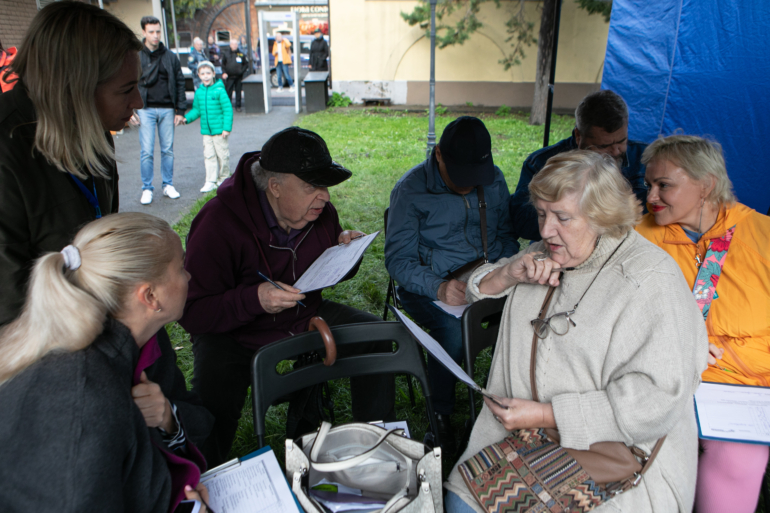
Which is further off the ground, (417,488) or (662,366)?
(662,366)

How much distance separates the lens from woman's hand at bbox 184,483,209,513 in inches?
53.6

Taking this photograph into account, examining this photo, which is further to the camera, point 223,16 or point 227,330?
point 223,16

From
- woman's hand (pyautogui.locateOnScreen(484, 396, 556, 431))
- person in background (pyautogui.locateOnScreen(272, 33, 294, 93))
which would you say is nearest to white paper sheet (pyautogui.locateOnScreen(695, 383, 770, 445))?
woman's hand (pyautogui.locateOnScreen(484, 396, 556, 431))

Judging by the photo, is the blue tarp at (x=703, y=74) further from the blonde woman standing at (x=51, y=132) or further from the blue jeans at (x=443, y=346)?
the blonde woman standing at (x=51, y=132)

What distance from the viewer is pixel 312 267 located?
2.45 meters

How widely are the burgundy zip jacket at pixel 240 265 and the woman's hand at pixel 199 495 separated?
3.04 ft

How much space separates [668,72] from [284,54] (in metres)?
Answer: 18.4

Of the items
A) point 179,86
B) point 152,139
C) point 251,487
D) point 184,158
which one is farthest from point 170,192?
point 251,487

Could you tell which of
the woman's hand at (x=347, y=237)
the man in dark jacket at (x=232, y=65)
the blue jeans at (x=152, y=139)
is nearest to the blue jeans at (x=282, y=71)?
the man in dark jacket at (x=232, y=65)

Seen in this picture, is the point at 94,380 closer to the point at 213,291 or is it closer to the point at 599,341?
the point at 213,291

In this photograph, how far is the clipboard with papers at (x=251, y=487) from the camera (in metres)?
1.40

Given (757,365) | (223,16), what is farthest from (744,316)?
(223,16)

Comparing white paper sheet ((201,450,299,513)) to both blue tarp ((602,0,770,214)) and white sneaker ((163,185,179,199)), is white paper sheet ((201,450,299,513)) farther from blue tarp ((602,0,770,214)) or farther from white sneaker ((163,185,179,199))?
white sneaker ((163,185,179,199))

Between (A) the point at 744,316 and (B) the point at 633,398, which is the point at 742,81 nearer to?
(A) the point at 744,316
